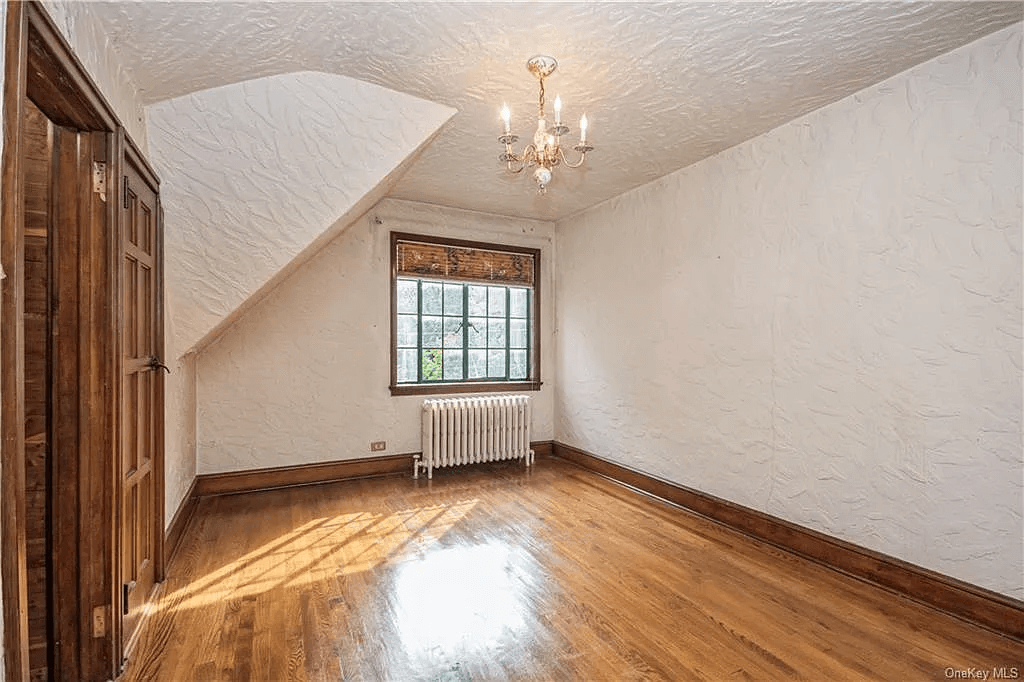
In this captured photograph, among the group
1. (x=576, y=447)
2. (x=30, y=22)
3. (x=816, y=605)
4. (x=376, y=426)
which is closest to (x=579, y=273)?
(x=576, y=447)

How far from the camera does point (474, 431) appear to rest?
4727 millimetres

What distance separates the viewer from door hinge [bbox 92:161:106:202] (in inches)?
70.6

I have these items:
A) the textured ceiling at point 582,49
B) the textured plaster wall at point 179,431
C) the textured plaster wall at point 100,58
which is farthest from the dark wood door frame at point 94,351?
the textured plaster wall at point 179,431

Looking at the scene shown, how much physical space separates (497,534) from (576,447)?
1.99 meters

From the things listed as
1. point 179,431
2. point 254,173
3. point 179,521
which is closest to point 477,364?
point 179,431

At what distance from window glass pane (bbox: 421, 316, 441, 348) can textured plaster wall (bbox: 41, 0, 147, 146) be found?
2.78 meters

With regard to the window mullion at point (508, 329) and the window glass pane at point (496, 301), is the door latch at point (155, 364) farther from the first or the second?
the window mullion at point (508, 329)

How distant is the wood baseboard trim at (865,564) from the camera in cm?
216

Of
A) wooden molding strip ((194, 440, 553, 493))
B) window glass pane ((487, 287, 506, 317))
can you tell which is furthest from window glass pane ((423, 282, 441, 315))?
wooden molding strip ((194, 440, 553, 493))

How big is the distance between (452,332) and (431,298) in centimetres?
40

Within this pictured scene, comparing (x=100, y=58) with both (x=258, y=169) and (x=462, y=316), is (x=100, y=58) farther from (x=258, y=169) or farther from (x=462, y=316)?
(x=462, y=316)

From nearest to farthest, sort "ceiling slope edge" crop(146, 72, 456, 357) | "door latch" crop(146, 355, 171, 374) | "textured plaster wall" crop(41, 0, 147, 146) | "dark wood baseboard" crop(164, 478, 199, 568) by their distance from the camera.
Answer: "textured plaster wall" crop(41, 0, 147, 146), "door latch" crop(146, 355, 171, 374), "ceiling slope edge" crop(146, 72, 456, 357), "dark wood baseboard" crop(164, 478, 199, 568)

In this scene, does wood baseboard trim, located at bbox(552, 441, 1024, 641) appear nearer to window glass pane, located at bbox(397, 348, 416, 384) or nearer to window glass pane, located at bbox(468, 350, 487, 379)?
window glass pane, located at bbox(468, 350, 487, 379)

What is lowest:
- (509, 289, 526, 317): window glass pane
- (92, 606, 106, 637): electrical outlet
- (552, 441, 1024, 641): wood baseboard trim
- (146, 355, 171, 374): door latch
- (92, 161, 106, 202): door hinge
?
(552, 441, 1024, 641): wood baseboard trim
